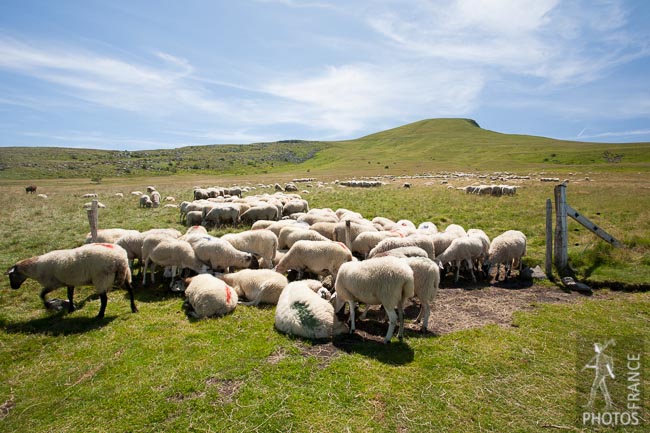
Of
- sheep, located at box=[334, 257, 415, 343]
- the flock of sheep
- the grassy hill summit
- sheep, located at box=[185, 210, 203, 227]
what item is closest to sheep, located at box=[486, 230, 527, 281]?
the flock of sheep

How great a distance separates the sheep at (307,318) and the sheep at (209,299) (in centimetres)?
159

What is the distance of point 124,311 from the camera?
8.55 m

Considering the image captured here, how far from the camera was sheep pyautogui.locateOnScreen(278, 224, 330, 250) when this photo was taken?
12.8m

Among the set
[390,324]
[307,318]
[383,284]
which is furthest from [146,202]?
[390,324]

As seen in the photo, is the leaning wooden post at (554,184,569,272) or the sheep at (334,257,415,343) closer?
the sheep at (334,257,415,343)

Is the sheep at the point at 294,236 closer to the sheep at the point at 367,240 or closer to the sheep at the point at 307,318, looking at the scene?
the sheep at the point at 367,240

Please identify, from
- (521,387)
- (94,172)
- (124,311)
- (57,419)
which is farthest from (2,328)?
(94,172)

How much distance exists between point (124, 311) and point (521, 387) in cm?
936

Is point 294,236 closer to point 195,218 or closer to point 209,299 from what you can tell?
point 209,299

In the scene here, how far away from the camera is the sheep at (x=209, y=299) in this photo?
8.04 metres

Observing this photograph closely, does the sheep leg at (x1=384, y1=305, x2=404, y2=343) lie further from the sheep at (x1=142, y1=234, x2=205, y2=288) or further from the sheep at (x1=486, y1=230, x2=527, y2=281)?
the sheep at (x1=142, y1=234, x2=205, y2=288)

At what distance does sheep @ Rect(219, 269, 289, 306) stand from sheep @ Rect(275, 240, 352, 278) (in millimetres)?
1238

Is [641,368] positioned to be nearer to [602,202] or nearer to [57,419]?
[57,419]

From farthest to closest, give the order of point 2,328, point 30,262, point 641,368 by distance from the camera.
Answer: point 30,262
point 2,328
point 641,368
